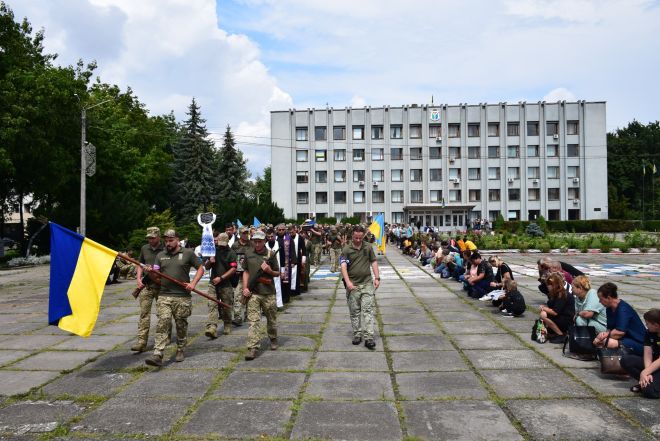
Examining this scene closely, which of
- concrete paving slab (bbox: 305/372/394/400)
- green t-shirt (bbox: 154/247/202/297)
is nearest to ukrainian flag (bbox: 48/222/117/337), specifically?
green t-shirt (bbox: 154/247/202/297)

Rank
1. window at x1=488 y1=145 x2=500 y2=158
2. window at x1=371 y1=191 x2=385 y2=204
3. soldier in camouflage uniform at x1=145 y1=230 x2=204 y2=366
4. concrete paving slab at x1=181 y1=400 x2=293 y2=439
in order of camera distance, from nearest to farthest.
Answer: concrete paving slab at x1=181 y1=400 x2=293 y2=439 < soldier in camouflage uniform at x1=145 y1=230 x2=204 y2=366 < window at x1=488 y1=145 x2=500 y2=158 < window at x1=371 y1=191 x2=385 y2=204

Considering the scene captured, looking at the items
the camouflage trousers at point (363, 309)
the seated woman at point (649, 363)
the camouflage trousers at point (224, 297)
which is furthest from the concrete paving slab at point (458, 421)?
the camouflage trousers at point (224, 297)

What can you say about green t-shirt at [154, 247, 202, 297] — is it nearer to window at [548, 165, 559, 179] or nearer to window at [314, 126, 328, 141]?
window at [314, 126, 328, 141]

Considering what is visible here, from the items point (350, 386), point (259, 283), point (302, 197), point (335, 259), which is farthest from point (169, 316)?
point (302, 197)

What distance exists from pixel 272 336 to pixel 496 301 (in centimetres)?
545

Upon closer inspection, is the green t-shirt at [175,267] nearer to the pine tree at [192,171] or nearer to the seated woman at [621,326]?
the seated woman at [621,326]

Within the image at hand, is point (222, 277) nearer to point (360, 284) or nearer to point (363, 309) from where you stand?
point (360, 284)

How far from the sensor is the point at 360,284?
803cm

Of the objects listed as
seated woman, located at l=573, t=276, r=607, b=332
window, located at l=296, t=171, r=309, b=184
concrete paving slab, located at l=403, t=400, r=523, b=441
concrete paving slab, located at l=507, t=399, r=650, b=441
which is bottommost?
concrete paving slab, located at l=403, t=400, r=523, b=441

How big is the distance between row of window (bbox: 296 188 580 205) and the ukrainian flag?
5904 cm

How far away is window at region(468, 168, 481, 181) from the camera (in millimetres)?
65312

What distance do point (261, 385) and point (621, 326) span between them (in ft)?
14.4

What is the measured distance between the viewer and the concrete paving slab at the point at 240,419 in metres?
4.63

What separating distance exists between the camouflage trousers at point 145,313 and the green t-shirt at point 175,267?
0.52 meters
